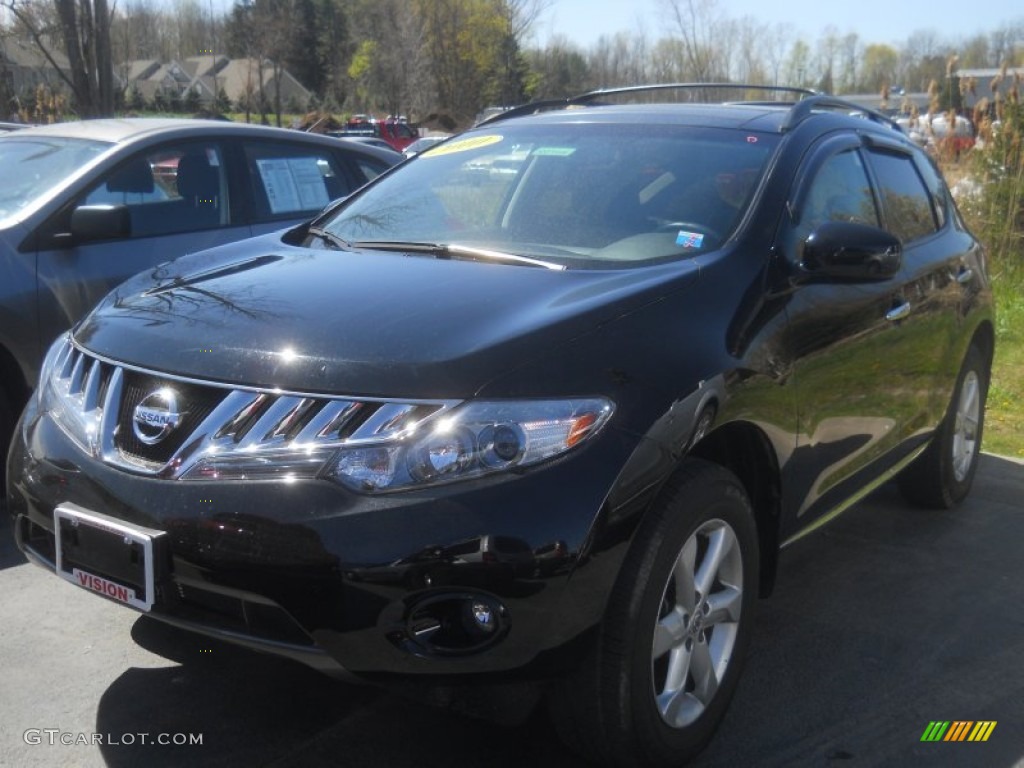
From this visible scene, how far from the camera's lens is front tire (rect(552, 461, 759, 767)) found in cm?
262

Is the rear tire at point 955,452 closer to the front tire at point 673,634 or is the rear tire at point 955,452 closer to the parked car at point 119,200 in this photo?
the front tire at point 673,634

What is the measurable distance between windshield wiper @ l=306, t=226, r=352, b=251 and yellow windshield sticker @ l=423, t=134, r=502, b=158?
640 millimetres

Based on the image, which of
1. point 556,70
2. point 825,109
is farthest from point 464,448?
point 556,70

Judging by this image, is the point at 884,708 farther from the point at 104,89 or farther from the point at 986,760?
the point at 104,89

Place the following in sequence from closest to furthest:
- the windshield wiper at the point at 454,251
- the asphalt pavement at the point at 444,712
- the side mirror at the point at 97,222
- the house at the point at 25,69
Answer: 1. the asphalt pavement at the point at 444,712
2. the windshield wiper at the point at 454,251
3. the side mirror at the point at 97,222
4. the house at the point at 25,69

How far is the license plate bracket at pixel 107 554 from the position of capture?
260cm

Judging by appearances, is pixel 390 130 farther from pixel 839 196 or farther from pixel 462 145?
pixel 839 196

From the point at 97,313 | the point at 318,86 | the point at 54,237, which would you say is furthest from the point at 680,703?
the point at 318,86

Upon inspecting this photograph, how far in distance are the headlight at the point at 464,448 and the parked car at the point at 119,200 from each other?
285 cm

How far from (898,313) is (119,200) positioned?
3514 millimetres

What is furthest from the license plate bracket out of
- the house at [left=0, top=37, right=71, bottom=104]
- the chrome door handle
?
the house at [left=0, top=37, right=71, bottom=104]

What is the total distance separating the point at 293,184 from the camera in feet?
20.3

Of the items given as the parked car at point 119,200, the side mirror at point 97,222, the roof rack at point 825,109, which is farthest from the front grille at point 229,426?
the side mirror at point 97,222

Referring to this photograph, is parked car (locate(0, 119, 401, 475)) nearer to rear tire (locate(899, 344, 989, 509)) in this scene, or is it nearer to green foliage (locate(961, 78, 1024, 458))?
rear tire (locate(899, 344, 989, 509))
